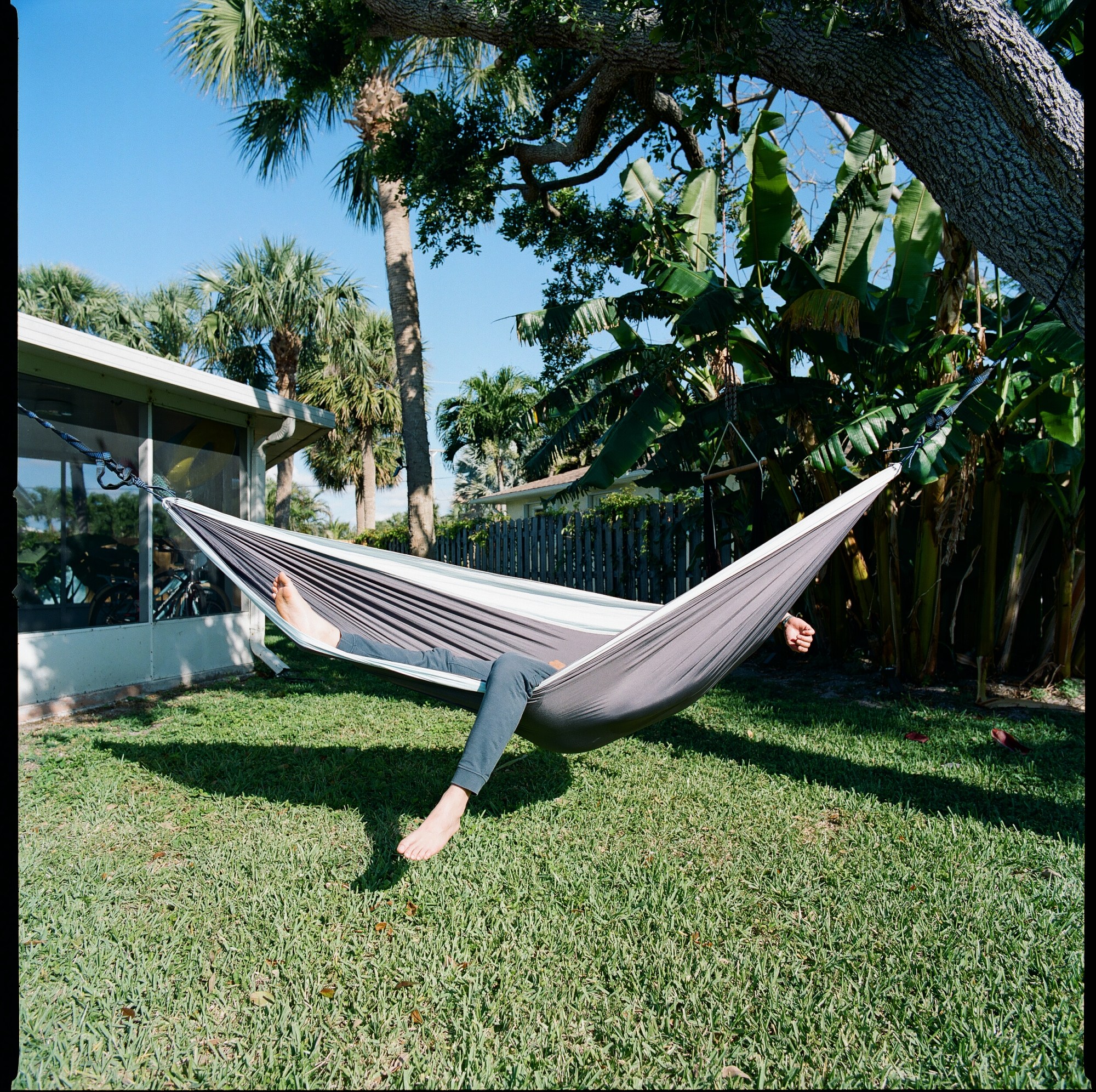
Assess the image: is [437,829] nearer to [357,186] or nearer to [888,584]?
Answer: [888,584]

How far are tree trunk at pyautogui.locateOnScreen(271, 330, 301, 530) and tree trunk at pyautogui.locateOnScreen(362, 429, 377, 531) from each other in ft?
8.96

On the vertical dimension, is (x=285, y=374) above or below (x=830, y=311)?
above

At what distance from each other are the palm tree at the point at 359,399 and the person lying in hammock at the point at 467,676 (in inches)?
456

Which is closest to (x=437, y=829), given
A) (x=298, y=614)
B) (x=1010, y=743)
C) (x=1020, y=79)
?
(x=298, y=614)

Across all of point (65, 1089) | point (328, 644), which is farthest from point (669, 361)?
point (65, 1089)

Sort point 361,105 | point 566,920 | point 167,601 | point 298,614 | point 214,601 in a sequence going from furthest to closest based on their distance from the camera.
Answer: point 361,105
point 214,601
point 167,601
point 298,614
point 566,920

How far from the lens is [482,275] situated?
7176 millimetres

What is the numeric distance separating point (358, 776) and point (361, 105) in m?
6.61

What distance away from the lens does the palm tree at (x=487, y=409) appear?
21141 mm

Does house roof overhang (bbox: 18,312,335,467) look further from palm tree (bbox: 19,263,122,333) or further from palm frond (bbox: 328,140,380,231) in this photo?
palm tree (bbox: 19,263,122,333)

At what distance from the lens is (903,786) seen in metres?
2.93

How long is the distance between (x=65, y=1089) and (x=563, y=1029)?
974 millimetres

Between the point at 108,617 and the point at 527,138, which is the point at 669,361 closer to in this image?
the point at 527,138

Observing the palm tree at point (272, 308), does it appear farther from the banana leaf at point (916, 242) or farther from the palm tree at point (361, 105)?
the banana leaf at point (916, 242)
